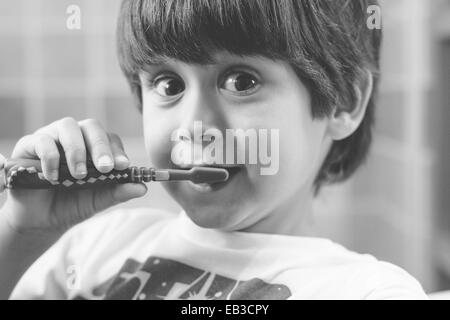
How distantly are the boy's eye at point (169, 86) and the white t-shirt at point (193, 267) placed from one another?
0.13 metres

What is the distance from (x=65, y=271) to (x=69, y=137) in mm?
169

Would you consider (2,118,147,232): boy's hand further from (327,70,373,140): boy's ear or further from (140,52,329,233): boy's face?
(327,70,373,140): boy's ear

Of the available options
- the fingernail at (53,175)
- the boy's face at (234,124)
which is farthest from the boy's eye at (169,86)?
the fingernail at (53,175)

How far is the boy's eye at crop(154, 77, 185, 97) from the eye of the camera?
47cm

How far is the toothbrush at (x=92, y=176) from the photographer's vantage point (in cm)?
44

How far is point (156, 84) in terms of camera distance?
0.48 meters

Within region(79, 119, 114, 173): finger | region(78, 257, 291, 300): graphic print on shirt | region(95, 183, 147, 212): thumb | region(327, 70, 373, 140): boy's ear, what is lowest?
region(78, 257, 291, 300): graphic print on shirt

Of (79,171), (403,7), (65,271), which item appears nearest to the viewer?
(79,171)

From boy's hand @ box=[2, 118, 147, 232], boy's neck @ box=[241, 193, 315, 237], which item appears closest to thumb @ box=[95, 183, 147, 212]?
boy's hand @ box=[2, 118, 147, 232]

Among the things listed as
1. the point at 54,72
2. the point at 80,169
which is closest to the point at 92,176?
the point at 80,169

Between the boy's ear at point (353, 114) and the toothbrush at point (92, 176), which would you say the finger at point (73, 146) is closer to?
the toothbrush at point (92, 176)

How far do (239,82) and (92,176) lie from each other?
0.42 feet
